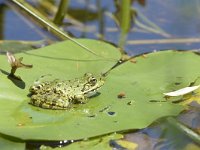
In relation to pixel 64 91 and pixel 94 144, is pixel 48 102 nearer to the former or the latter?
pixel 64 91

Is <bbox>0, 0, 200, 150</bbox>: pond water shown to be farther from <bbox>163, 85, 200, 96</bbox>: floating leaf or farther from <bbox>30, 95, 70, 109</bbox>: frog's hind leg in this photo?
<bbox>30, 95, 70, 109</bbox>: frog's hind leg

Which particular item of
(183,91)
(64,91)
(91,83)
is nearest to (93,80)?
(91,83)

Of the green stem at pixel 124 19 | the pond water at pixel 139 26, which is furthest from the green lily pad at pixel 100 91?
the pond water at pixel 139 26

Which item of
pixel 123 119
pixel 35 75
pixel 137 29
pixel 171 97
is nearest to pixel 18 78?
pixel 35 75

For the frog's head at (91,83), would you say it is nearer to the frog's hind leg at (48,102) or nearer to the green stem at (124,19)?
the frog's hind leg at (48,102)

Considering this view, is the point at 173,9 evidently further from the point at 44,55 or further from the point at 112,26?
the point at 44,55

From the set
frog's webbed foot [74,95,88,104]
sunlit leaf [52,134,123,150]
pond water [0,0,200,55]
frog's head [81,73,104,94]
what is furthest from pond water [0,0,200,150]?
sunlit leaf [52,134,123,150]
